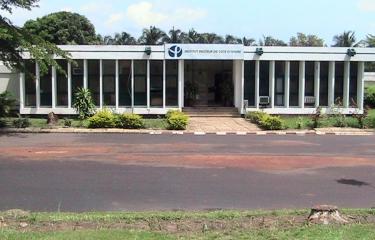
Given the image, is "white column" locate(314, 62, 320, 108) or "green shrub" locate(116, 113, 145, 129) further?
"white column" locate(314, 62, 320, 108)

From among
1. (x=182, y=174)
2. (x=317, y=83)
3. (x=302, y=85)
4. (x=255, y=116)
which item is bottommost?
(x=182, y=174)

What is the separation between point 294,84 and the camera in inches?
1319

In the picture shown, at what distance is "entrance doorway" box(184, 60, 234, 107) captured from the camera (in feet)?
117

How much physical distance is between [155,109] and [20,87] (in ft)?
24.5

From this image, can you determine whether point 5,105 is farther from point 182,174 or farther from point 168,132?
point 182,174

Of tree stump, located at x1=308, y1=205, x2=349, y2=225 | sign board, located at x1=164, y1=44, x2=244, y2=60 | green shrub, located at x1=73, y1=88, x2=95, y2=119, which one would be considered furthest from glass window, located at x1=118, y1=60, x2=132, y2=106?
tree stump, located at x1=308, y1=205, x2=349, y2=225

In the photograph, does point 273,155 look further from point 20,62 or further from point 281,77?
point 281,77

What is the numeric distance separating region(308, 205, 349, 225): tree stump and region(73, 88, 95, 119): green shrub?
2301 cm

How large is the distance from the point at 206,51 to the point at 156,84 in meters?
3.37

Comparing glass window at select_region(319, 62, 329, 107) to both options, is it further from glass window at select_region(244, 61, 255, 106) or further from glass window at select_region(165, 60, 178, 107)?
glass window at select_region(165, 60, 178, 107)

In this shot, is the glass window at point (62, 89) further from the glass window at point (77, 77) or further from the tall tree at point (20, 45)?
the tall tree at point (20, 45)

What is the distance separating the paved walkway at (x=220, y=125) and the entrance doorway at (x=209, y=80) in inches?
150

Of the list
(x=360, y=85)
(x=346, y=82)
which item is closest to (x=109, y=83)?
(x=346, y=82)

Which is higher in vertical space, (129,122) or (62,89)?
(62,89)
